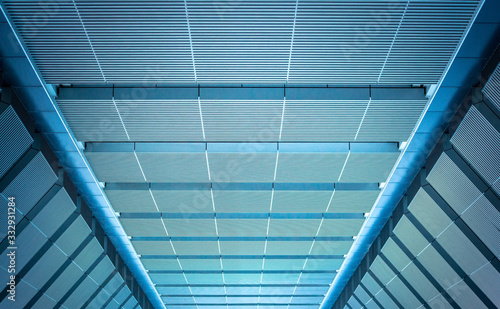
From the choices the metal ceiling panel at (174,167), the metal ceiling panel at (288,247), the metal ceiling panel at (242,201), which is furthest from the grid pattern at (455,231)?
the metal ceiling panel at (174,167)

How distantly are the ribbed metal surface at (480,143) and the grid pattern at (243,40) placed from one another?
4.57ft

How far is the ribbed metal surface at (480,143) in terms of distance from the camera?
1070cm

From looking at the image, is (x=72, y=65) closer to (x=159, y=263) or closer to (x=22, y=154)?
(x=22, y=154)

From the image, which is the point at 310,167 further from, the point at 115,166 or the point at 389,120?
the point at 115,166

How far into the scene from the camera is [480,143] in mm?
11125

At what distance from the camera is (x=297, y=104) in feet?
37.9

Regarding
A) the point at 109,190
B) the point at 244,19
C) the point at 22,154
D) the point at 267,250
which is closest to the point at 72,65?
the point at 22,154

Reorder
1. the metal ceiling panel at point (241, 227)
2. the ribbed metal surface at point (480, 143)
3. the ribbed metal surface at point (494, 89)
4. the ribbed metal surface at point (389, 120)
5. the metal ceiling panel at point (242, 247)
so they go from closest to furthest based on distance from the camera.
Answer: the ribbed metal surface at point (494, 89)
the ribbed metal surface at point (480, 143)
the ribbed metal surface at point (389, 120)
the metal ceiling panel at point (241, 227)
the metal ceiling panel at point (242, 247)

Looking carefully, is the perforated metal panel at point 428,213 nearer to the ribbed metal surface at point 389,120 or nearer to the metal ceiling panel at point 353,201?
the metal ceiling panel at point 353,201

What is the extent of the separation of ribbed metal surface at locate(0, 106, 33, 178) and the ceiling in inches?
44.6

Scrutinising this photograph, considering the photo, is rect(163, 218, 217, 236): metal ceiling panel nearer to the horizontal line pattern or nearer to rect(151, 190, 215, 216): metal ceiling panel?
rect(151, 190, 215, 216): metal ceiling panel

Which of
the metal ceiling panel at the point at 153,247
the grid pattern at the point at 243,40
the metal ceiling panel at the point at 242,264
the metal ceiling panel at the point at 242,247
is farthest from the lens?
the metal ceiling panel at the point at 242,264

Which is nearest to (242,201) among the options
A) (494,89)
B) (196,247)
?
(196,247)

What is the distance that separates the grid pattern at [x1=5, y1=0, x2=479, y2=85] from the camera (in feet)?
29.6
